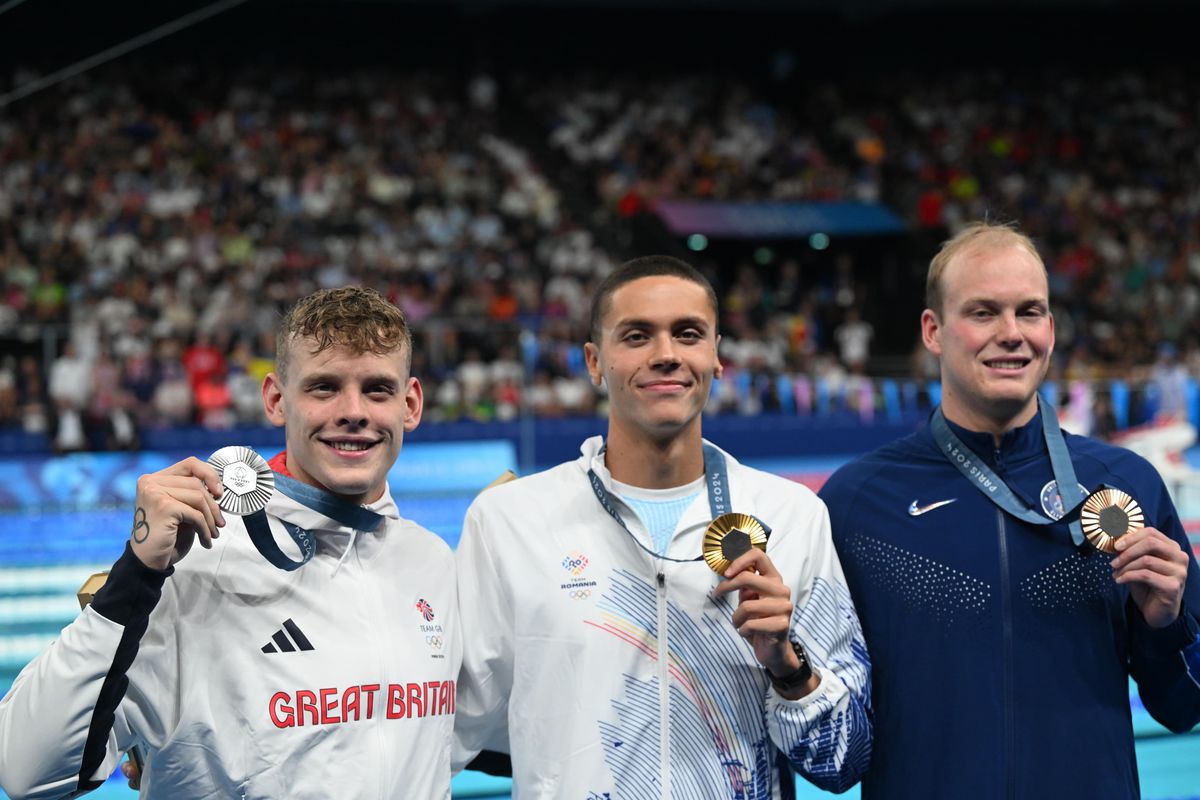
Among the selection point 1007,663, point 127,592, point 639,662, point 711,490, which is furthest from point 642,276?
point 127,592

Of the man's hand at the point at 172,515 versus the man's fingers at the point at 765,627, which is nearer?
the man's hand at the point at 172,515

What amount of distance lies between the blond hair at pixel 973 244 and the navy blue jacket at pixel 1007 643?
0.40m

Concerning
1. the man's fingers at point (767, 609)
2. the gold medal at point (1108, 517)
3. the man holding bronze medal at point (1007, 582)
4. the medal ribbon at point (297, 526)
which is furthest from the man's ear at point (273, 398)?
the gold medal at point (1108, 517)

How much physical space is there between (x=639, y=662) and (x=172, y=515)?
1070mm

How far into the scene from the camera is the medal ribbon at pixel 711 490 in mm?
2797

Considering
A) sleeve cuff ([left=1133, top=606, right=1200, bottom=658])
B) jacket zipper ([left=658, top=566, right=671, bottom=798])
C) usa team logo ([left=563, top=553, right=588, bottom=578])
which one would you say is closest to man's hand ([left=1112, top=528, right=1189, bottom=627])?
sleeve cuff ([left=1133, top=606, right=1200, bottom=658])

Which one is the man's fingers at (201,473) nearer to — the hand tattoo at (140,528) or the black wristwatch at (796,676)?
the hand tattoo at (140,528)

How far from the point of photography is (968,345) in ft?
9.67

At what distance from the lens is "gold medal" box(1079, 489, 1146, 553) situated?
2.62 m

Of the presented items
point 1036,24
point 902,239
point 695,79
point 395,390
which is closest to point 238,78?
point 695,79

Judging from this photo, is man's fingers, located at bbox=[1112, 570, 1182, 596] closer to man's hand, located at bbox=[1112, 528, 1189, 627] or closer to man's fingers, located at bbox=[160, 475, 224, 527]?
man's hand, located at bbox=[1112, 528, 1189, 627]

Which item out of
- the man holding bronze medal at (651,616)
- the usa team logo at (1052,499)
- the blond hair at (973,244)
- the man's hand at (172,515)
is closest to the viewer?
the man's hand at (172,515)

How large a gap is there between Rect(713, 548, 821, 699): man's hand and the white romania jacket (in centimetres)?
15

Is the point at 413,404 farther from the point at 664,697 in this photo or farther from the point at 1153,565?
the point at 1153,565
